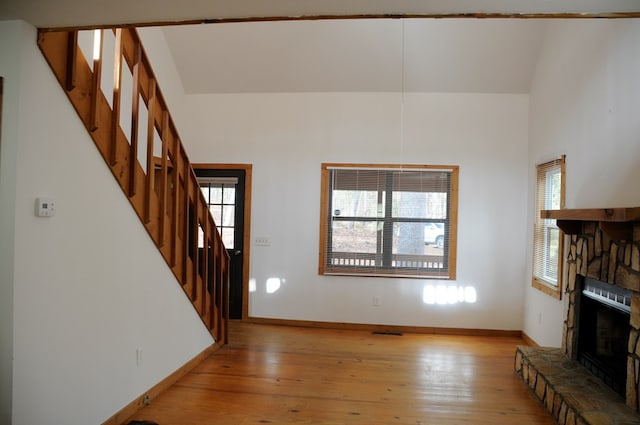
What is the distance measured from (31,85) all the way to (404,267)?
412 centimetres

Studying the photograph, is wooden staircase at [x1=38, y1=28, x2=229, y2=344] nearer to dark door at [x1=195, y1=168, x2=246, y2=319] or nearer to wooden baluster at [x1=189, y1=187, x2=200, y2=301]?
wooden baluster at [x1=189, y1=187, x2=200, y2=301]

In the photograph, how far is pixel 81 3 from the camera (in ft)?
5.32

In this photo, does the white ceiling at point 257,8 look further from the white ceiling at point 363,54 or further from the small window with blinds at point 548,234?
the white ceiling at point 363,54

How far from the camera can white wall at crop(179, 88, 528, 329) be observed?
15.9ft

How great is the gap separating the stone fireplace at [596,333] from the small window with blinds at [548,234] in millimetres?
352

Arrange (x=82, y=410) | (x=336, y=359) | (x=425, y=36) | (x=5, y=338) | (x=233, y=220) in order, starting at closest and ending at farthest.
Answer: (x=5, y=338), (x=82, y=410), (x=336, y=359), (x=425, y=36), (x=233, y=220)

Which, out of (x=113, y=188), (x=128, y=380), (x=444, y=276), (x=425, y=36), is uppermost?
(x=425, y=36)

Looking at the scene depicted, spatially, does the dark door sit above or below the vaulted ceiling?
below

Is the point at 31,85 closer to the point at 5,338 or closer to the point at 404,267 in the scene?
the point at 5,338

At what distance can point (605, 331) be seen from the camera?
2996 millimetres

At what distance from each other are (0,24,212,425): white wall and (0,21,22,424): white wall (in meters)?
0.01

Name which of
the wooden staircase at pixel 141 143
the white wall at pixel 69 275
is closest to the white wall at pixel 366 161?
the wooden staircase at pixel 141 143

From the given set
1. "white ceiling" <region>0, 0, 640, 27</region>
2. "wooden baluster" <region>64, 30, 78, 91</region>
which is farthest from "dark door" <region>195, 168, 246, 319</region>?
"white ceiling" <region>0, 0, 640, 27</region>

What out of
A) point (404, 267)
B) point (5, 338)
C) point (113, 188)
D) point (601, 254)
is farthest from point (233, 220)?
point (601, 254)
